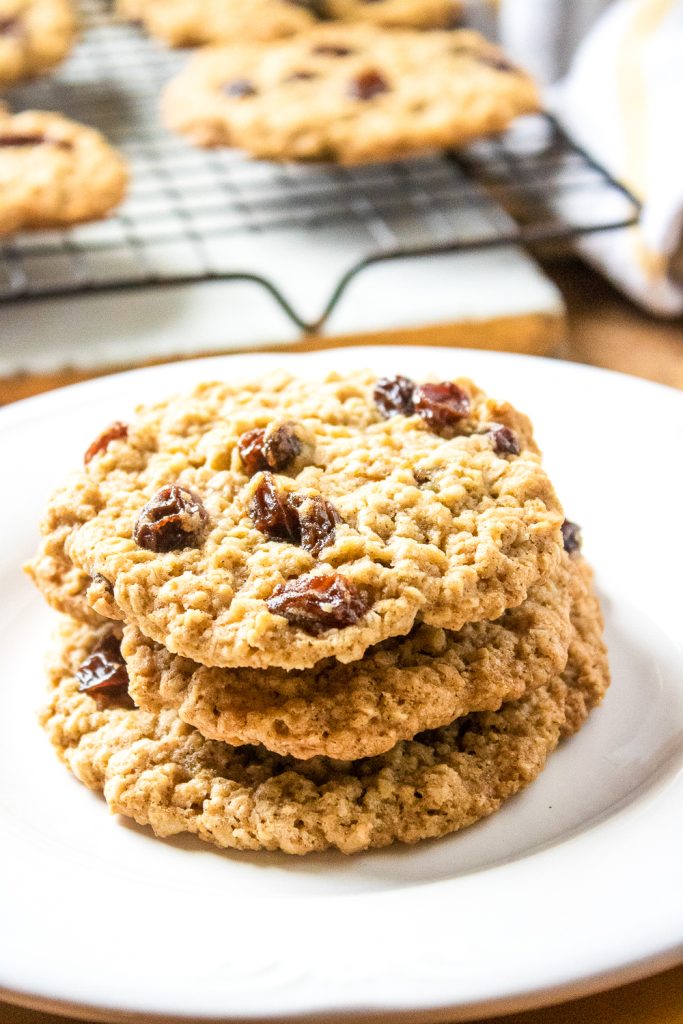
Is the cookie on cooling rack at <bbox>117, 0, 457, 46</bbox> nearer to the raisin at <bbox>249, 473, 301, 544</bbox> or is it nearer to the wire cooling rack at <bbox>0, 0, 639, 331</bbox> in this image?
the wire cooling rack at <bbox>0, 0, 639, 331</bbox>

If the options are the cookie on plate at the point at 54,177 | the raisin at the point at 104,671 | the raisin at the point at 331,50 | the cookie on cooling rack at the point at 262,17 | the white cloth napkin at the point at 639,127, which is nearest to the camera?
the raisin at the point at 104,671

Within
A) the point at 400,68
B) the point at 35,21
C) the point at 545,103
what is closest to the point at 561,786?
the point at 400,68

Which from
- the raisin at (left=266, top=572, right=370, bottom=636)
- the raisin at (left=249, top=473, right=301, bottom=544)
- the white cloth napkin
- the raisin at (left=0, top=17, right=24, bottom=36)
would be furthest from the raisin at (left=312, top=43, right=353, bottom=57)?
the raisin at (left=266, top=572, right=370, bottom=636)

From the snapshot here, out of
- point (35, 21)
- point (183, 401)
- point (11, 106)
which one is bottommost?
point (11, 106)

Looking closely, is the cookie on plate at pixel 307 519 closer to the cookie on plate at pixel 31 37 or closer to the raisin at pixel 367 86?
the raisin at pixel 367 86

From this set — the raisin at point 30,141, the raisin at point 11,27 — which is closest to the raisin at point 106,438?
the raisin at point 30,141

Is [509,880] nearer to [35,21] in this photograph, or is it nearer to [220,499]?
[220,499]
